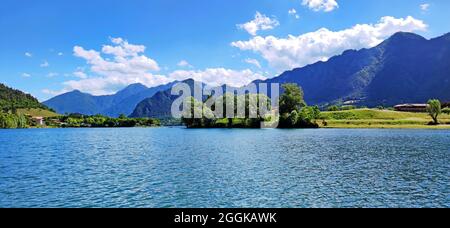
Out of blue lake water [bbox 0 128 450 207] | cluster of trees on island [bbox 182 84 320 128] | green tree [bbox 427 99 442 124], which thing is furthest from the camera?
cluster of trees on island [bbox 182 84 320 128]

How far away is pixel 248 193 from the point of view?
32.6 metres

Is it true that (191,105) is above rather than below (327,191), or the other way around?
above

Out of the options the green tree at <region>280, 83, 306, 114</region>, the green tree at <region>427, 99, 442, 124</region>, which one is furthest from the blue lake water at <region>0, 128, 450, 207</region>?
the green tree at <region>427, 99, 442, 124</region>

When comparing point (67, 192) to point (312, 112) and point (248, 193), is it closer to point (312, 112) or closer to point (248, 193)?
point (248, 193)

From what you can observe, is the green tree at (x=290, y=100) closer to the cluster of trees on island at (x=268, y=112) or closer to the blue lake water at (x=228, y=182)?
the cluster of trees on island at (x=268, y=112)

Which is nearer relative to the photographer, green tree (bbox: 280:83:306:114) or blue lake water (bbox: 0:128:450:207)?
blue lake water (bbox: 0:128:450:207)

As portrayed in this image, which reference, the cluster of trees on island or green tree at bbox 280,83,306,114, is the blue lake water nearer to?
the cluster of trees on island

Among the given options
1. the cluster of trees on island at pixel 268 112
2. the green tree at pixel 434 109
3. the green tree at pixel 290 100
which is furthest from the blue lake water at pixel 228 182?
the green tree at pixel 434 109

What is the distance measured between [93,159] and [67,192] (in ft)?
82.8

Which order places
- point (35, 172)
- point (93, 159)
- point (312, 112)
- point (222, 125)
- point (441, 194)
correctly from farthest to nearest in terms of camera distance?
point (222, 125)
point (312, 112)
point (93, 159)
point (35, 172)
point (441, 194)

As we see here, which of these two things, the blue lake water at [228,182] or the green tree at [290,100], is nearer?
the blue lake water at [228,182]
